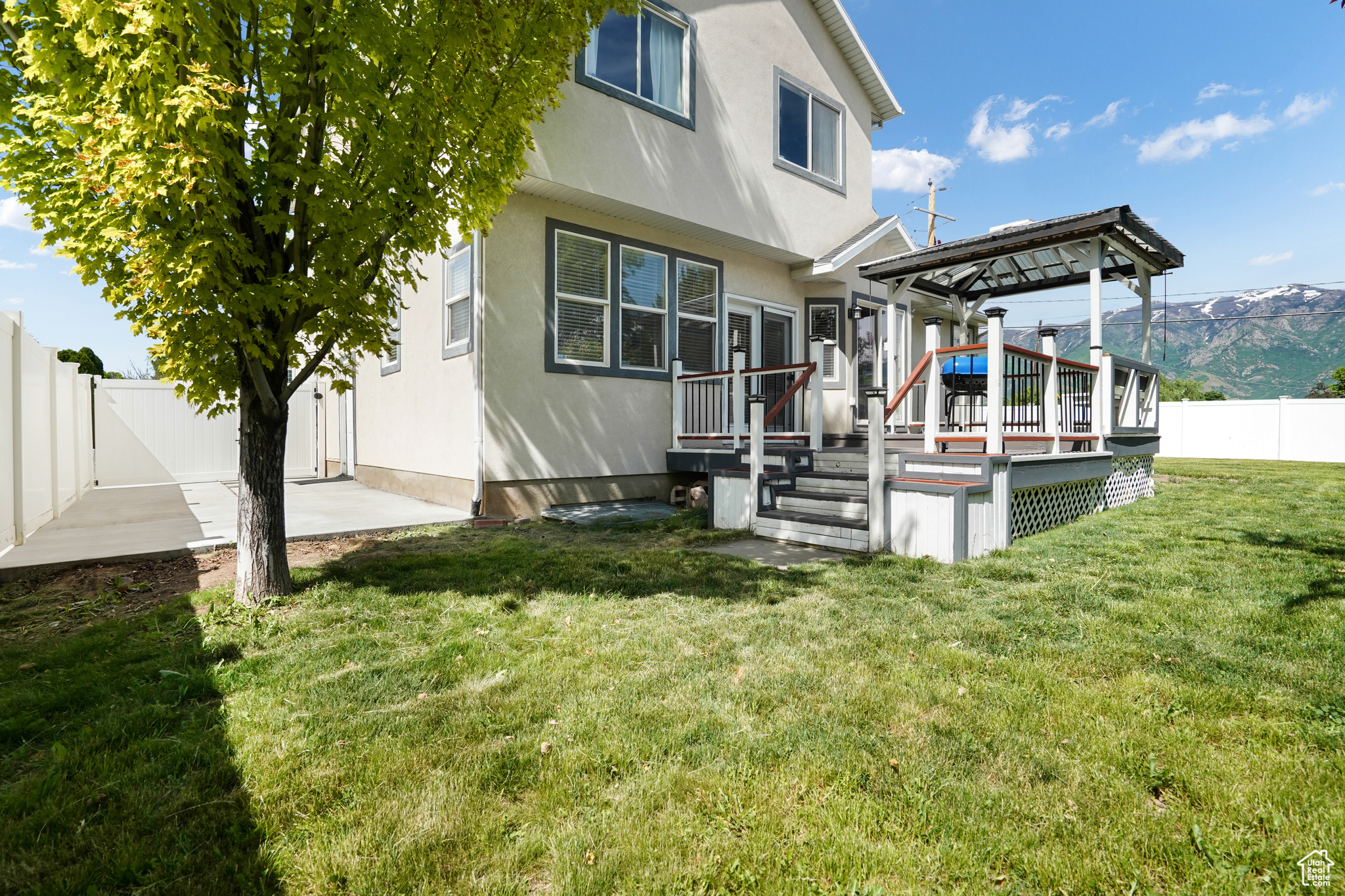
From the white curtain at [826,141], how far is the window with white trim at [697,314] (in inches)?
130

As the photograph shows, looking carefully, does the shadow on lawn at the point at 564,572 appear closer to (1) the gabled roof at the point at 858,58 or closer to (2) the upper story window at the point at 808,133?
(2) the upper story window at the point at 808,133

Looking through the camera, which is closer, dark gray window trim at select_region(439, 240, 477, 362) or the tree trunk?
the tree trunk

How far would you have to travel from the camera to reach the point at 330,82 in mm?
3727

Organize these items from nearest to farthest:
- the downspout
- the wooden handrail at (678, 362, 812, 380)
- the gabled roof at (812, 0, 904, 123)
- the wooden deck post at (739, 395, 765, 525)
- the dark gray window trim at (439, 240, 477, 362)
Answer: 1. the wooden deck post at (739, 395, 765, 525)
2. the downspout
3. the dark gray window trim at (439, 240, 477, 362)
4. the wooden handrail at (678, 362, 812, 380)
5. the gabled roof at (812, 0, 904, 123)

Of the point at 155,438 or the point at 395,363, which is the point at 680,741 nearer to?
the point at 395,363

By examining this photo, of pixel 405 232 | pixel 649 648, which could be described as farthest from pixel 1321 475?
pixel 405 232

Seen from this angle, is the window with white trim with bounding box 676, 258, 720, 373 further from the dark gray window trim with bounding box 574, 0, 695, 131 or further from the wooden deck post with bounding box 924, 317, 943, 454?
the wooden deck post with bounding box 924, 317, 943, 454

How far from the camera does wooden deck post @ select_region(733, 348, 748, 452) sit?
7.77m

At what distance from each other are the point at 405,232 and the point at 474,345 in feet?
11.4

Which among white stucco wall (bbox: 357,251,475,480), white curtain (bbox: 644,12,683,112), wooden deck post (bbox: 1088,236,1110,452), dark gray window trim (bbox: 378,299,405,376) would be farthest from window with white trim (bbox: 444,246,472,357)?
wooden deck post (bbox: 1088,236,1110,452)

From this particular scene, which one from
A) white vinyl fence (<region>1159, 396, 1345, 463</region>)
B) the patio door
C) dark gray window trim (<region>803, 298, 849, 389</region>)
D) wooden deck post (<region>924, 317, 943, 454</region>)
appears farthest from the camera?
white vinyl fence (<region>1159, 396, 1345, 463</region>)

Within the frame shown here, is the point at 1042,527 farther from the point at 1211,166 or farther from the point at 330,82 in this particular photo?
the point at 1211,166

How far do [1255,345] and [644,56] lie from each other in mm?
157631

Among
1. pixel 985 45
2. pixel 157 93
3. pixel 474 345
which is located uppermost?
pixel 985 45
